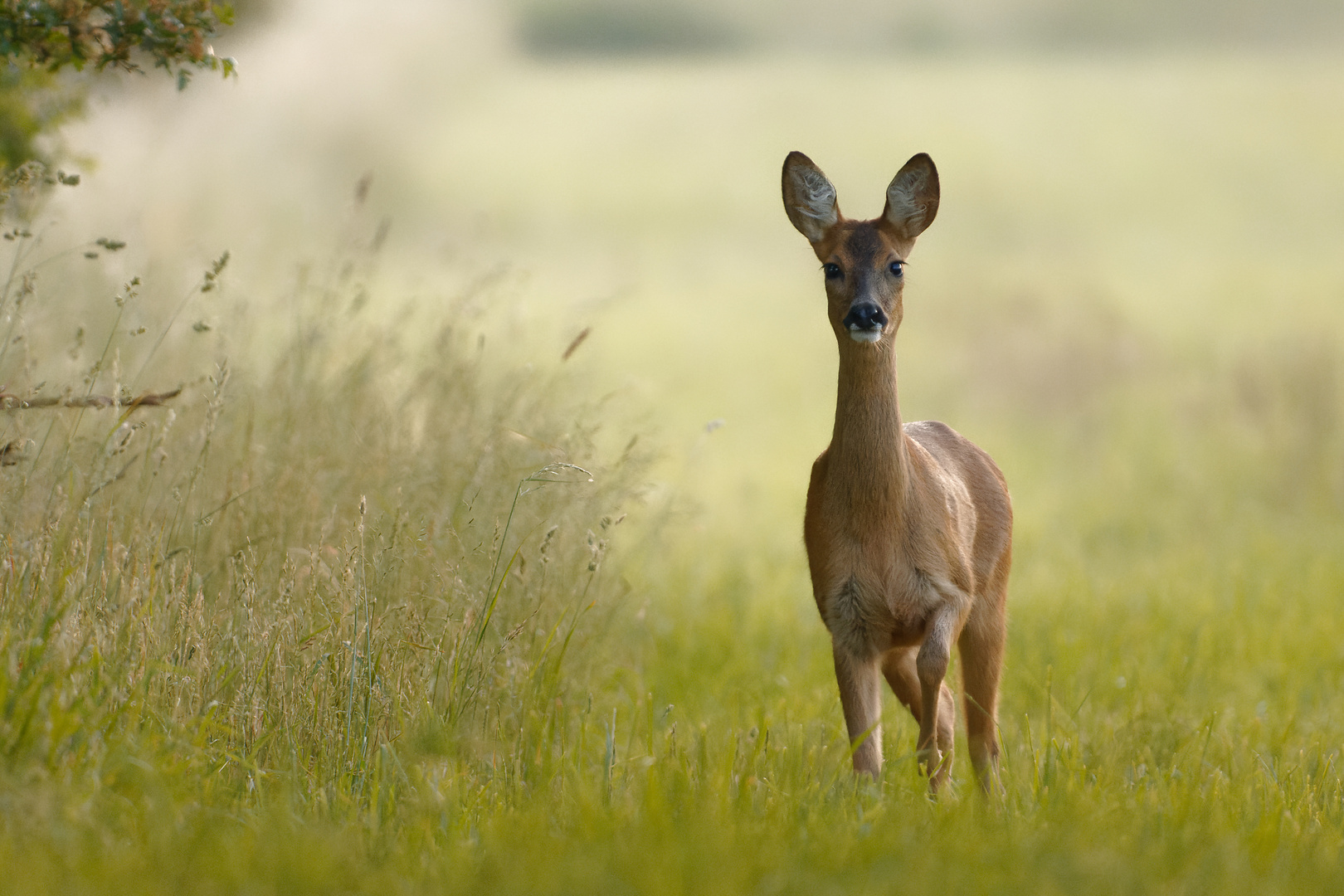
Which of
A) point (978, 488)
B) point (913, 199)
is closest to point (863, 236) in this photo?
point (913, 199)

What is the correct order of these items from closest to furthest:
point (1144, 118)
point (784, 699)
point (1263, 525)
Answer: point (784, 699)
point (1263, 525)
point (1144, 118)

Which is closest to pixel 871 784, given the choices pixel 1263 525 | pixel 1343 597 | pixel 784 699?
pixel 784 699

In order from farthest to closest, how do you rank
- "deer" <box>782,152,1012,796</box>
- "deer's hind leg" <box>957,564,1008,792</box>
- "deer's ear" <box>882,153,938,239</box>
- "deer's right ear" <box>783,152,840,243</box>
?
"deer's hind leg" <box>957,564,1008,792</box> < "deer's right ear" <box>783,152,840,243</box> < "deer's ear" <box>882,153,938,239</box> < "deer" <box>782,152,1012,796</box>

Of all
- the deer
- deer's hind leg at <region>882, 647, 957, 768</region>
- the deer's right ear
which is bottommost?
deer's hind leg at <region>882, 647, 957, 768</region>

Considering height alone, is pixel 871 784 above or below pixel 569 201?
below

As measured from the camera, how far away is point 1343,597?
7656 millimetres

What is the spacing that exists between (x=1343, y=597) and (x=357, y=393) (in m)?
5.50

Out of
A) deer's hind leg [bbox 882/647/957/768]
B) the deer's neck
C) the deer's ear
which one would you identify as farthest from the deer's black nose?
deer's hind leg [bbox 882/647/957/768]

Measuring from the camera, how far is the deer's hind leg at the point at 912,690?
4562 mm

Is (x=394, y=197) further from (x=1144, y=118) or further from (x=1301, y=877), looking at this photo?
(x=1301, y=877)

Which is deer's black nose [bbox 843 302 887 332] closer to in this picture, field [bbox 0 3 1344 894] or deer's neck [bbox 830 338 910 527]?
deer's neck [bbox 830 338 910 527]

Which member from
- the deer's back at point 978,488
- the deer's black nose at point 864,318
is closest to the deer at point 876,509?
the deer's black nose at point 864,318

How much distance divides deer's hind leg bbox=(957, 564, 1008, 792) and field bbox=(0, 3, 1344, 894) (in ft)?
0.71

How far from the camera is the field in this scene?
3.09 m
